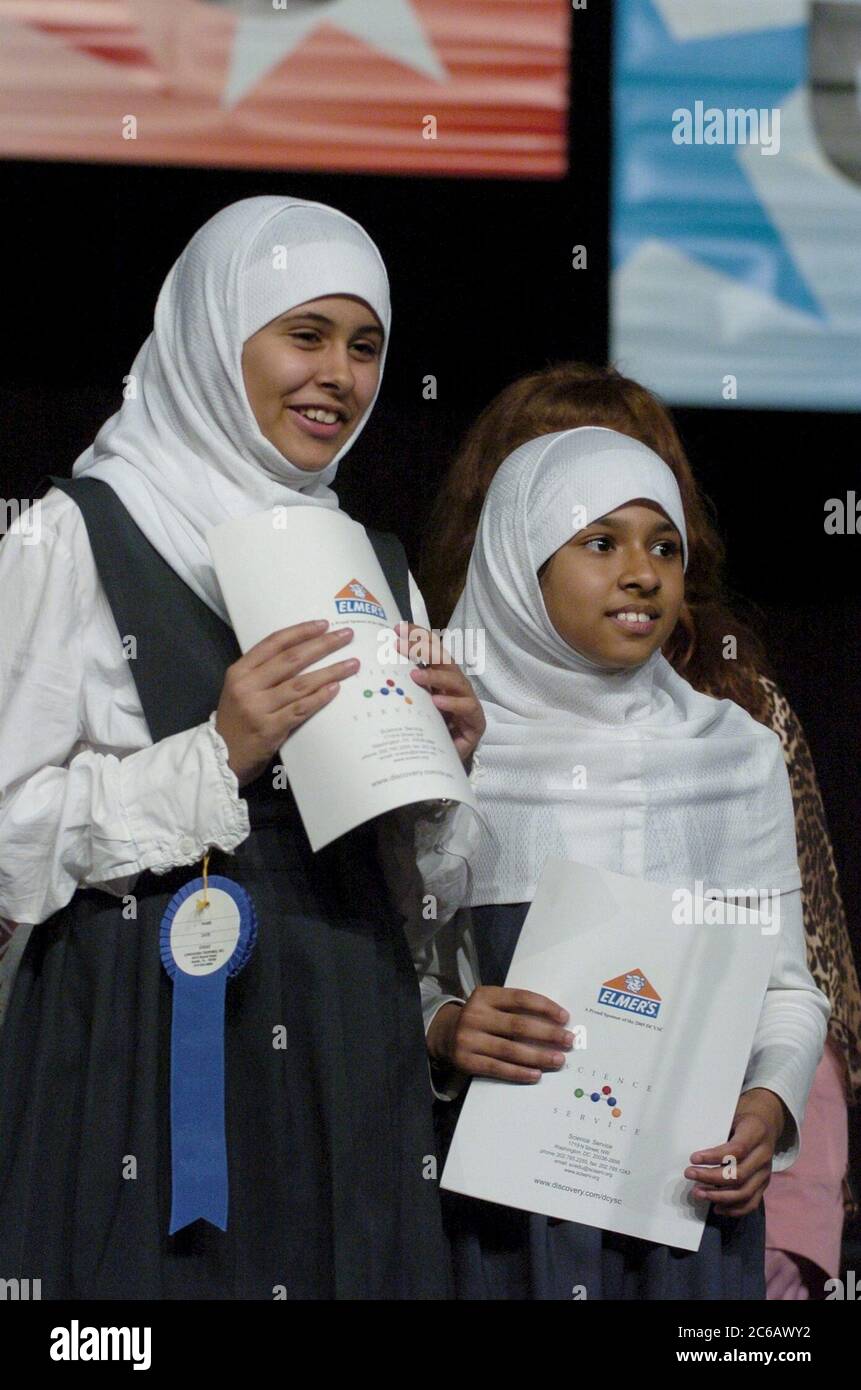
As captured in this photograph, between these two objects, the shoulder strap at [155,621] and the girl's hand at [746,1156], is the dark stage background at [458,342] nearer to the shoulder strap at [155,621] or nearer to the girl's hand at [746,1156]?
the shoulder strap at [155,621]

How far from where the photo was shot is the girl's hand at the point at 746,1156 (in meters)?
2.05

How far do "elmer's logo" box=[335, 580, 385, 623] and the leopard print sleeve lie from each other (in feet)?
3.00

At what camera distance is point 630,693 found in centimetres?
233

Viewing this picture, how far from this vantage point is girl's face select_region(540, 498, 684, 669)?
2270 millimetres

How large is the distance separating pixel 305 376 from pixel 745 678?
3.09ft

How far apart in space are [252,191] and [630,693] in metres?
1.23

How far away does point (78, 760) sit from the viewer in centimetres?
197

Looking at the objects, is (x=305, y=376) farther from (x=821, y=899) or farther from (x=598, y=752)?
(x=821, y=899)

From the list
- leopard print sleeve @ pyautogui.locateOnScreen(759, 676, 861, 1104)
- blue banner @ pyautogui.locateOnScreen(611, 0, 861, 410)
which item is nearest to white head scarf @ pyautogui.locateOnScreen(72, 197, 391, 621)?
leopard print sleeve @ pyautogui.locateOnScreen(759, 676, 861, 1104)

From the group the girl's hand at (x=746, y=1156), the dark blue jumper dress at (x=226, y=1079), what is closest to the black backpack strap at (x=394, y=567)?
the dark blue jumper dress at (x=226, y=1079)

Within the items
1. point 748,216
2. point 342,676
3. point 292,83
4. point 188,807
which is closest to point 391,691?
point 342,676

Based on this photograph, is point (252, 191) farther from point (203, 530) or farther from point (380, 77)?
point (203, 530)
